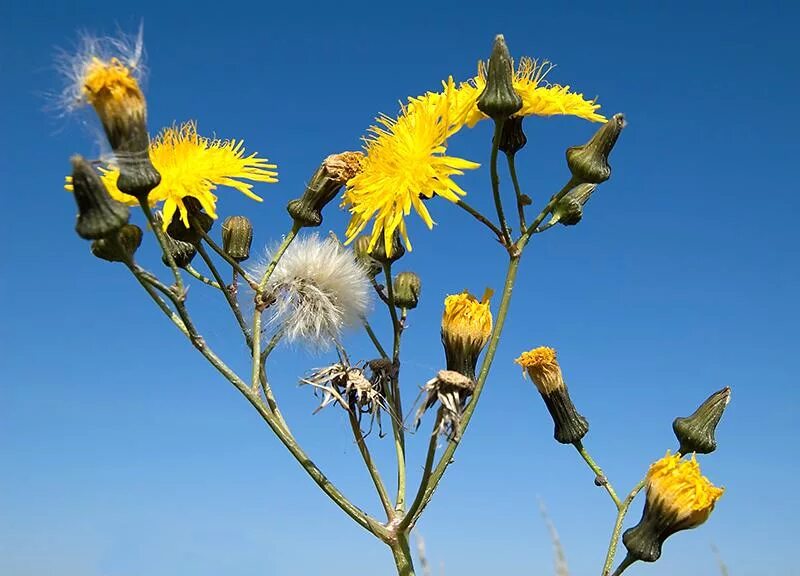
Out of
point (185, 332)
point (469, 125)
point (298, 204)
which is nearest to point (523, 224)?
point (469, 125)

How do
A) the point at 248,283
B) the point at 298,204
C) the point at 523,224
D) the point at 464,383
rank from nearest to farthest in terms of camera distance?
the point at 464,383, the point at 523,224, the point at 248,283, the point at 298,204

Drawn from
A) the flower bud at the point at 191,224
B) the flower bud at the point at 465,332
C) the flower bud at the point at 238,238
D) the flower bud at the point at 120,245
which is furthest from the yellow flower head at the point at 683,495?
the flower bud at the point at 120,245

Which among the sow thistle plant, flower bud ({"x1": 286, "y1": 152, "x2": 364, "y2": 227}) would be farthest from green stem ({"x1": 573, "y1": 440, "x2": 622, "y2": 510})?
flower bud ({"x1": 286, "y1": 152, "x2": 364, "y2": 227})

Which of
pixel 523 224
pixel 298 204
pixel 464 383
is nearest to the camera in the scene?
pixel 464 383

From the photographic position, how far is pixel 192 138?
3.50m

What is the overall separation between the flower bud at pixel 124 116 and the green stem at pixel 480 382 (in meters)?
1.20

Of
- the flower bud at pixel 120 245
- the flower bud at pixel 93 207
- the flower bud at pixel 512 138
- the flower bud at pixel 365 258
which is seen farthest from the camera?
the flower bud at pixel 365 258

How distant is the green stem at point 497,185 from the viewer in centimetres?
297

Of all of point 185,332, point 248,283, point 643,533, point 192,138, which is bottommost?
point 643,533

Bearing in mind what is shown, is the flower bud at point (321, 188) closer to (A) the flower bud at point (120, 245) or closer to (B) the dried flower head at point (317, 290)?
(B) the dried flower head at point (317, 290)

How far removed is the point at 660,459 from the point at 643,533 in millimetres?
301

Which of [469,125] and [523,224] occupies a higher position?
[469,125]

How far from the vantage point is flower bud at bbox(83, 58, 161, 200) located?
9.57ft

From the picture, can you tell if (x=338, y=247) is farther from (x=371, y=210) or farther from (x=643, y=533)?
(x=643, y=533)
